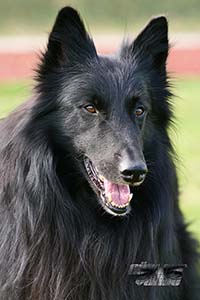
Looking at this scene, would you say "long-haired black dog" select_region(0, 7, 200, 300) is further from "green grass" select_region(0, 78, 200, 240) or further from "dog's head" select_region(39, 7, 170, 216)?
"green grass" select_region(0, 78, 200, 240)

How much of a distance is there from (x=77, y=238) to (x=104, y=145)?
24.3 inches

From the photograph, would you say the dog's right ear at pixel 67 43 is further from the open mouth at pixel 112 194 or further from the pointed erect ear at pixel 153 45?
the open mouth at pixel 112 194

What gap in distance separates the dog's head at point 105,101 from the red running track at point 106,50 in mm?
16759

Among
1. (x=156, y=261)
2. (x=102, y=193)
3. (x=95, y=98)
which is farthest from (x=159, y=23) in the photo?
(x=156, y=261)

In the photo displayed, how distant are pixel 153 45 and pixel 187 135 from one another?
7.98 m

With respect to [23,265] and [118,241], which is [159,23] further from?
[23,265]

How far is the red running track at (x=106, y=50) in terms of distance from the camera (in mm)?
21891

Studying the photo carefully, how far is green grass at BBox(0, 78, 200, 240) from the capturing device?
562cm

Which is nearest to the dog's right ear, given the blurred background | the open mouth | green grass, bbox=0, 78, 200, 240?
green grass, bbox=0, 78, 200, 240

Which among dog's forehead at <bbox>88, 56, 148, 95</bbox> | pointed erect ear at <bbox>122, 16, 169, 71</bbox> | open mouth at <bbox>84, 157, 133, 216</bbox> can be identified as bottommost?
open mouth at <bbox>84, 157, 133, 216</bbox>

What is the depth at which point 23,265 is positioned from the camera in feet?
15.1

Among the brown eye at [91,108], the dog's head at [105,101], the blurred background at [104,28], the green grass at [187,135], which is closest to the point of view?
the dog's head at [105,101]

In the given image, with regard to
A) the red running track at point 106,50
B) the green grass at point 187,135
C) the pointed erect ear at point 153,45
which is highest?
the pointed erect ear at point 153,45

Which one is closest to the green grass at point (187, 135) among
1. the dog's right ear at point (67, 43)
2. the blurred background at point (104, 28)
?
the blurred background at point (104, 28)
